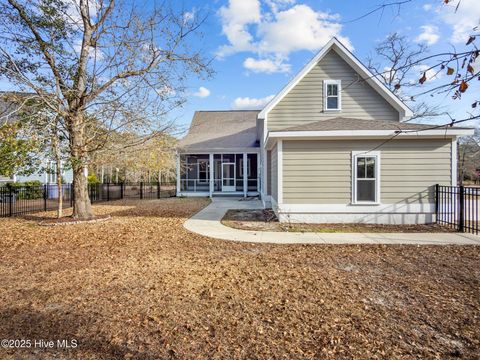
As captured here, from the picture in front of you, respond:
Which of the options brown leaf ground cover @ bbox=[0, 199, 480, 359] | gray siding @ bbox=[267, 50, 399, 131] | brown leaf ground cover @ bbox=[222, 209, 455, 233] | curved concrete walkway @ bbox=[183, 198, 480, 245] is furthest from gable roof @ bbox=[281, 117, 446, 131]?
brown leaf ground cover @ bbox=[0, 199, 480, 359]

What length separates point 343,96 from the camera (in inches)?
502

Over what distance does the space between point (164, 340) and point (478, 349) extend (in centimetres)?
343

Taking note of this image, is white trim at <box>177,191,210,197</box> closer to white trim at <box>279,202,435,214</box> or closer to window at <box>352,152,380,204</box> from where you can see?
white trim at <box>279,202,435,214</box>

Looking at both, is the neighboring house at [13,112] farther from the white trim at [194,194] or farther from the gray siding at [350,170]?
the white trim at [194,194]

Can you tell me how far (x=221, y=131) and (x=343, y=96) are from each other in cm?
1409

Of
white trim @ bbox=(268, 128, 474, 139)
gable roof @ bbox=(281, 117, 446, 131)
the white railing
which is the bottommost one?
the white railing

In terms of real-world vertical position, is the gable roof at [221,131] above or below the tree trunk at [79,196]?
above

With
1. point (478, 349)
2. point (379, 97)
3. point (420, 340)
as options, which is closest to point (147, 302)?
point (420, 340)

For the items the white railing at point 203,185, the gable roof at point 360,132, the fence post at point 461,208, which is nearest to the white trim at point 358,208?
the fence post at point 461,208

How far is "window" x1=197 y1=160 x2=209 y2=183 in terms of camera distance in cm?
2391

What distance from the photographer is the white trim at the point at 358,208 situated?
9922 millimetres

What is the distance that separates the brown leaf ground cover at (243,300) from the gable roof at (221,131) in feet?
49.4

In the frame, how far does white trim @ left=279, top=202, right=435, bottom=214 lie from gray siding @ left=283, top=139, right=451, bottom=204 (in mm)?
149

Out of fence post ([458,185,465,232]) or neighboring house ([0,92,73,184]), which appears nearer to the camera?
fence post ([458,185,465,232])
